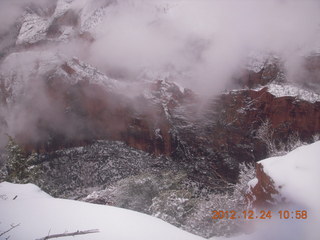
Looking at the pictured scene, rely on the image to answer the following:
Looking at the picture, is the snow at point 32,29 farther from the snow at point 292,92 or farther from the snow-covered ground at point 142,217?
the snow-covered ground at point 142,217

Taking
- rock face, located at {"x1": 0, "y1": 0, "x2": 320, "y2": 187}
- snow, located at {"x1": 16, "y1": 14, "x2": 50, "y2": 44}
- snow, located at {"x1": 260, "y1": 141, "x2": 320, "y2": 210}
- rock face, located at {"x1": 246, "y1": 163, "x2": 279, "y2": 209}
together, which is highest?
snow, located at {"x1": 16, "y1": 14, "x2": 50, "y2": 44}

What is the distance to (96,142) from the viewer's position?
44906 millimetres

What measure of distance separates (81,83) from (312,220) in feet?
149

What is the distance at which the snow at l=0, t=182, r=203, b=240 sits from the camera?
375 cm

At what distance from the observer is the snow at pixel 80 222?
148 inches

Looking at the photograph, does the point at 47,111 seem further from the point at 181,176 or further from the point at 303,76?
the point at 303,76

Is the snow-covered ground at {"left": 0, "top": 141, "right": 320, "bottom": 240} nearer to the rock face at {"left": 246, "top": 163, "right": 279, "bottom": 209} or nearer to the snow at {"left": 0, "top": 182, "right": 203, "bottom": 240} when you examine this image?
the snow at {"left": 0, "top": 182, "right": 203, "bottom": 240}

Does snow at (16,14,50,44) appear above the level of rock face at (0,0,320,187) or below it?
above

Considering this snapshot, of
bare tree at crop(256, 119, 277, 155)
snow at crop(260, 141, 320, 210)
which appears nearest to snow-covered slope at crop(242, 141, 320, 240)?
snow at crop(260, 141, 320, 210)

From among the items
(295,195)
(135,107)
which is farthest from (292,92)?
(295,195)

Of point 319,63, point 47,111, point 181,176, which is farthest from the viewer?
point 47,111

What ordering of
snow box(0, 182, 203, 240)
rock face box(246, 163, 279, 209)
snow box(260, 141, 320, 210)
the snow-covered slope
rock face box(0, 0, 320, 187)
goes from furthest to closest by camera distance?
rock face box(0, 0, 320, 187)
rock face box(246, 163, 279, 209)
snow box(260, 141, 320, 210)
the snow-covered slope
snow box(0, 182, 203, 240)

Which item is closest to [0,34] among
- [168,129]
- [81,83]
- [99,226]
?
[81,83]

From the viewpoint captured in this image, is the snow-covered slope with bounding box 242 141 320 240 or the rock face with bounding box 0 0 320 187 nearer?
the snow-covered slope with bounding box 242 141 320 240
